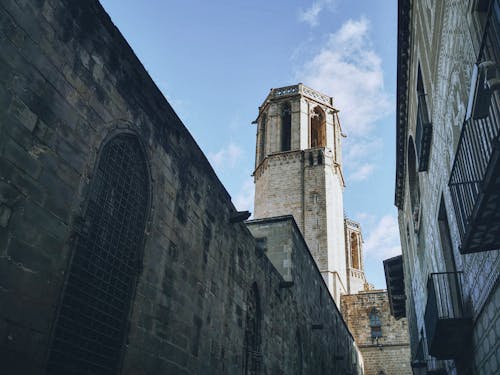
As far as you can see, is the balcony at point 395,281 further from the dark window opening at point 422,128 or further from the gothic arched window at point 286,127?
the gothic arched window at point 286,127

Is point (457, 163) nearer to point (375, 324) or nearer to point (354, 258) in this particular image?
point (375, 324)

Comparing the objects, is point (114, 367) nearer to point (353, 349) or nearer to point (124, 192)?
point (124, 192)

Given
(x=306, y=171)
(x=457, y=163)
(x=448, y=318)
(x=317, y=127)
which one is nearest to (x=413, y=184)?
(x=448, y=318)

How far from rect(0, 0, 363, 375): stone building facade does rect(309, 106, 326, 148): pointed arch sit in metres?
27.6

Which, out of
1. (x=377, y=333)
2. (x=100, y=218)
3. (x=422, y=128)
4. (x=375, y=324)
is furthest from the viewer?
(x=375, y=324)

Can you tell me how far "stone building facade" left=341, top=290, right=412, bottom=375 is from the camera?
98.7 feet

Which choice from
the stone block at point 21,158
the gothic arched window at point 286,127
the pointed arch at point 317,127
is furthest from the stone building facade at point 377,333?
the stone block at point 21,158

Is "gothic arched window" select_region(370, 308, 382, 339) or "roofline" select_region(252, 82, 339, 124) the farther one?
"roofline" select_region(252, 82, 339, 124)

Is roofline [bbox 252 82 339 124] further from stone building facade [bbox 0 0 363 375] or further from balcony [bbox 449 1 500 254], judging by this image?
balcony [bbox 449 1 500 254]

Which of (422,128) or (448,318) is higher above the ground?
(422,128)

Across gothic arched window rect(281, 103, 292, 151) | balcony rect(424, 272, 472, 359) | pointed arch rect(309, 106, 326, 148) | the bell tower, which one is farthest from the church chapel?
pointed arch rect(309, 106, 326, 148)

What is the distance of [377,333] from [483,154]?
98.4 feet

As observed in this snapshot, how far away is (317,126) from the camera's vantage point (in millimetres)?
37969

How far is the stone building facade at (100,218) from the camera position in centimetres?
466
